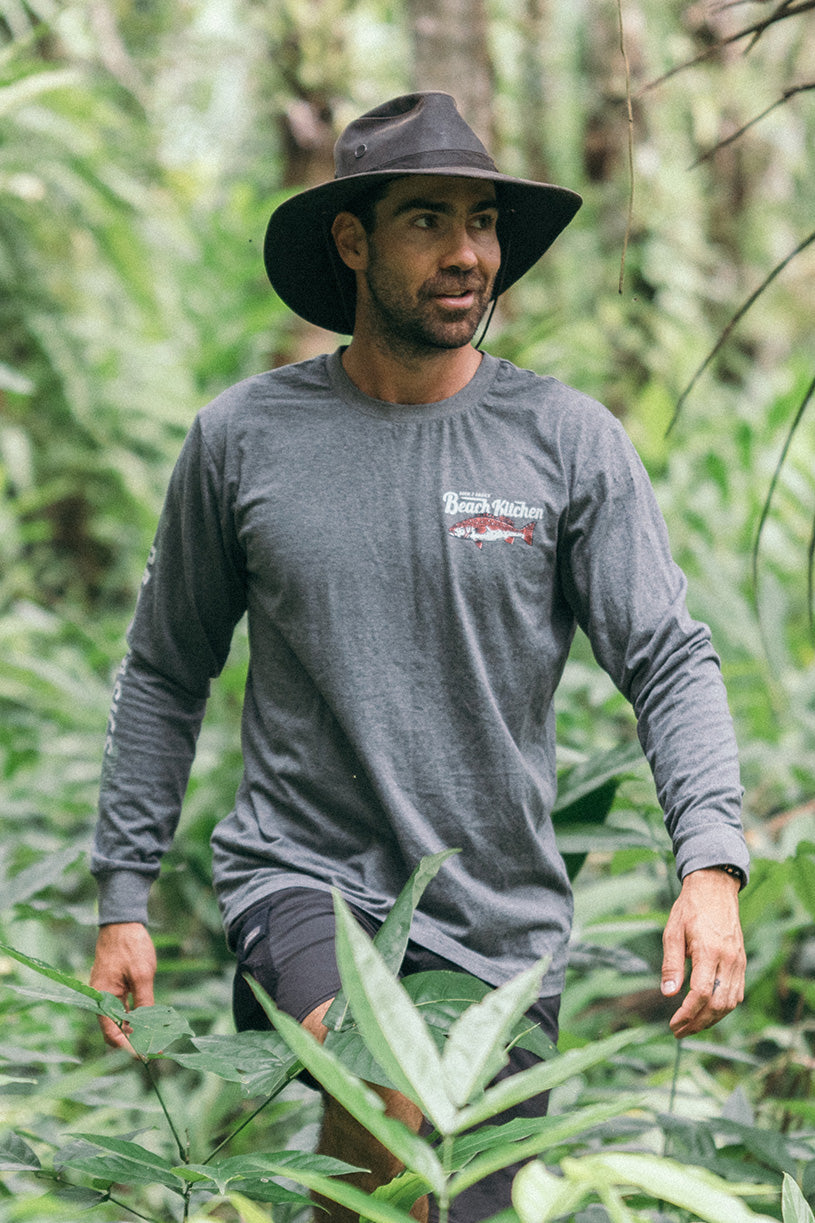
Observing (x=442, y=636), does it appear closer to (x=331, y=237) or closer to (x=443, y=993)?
(x=443, y=993)

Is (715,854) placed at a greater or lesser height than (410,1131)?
lesser

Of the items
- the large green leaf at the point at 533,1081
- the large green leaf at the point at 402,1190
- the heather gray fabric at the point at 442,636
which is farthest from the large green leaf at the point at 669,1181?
the heather gray fabric at the point at 442,636

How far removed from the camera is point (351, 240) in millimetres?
2625

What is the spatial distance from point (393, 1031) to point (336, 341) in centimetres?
616

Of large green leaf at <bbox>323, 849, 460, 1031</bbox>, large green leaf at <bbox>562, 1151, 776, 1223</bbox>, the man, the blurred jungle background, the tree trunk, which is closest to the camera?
large green leaf at <bbox>562, 1151, 776, 1223</bbox>

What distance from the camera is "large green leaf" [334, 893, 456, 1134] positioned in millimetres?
1047

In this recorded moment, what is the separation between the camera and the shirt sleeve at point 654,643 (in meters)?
2.06

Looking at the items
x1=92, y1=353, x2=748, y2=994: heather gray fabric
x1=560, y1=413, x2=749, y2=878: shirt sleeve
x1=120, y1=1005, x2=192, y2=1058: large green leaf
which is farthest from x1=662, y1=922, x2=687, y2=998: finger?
x1=120, y1=1005, x2=192, y2=1058: large green leaf

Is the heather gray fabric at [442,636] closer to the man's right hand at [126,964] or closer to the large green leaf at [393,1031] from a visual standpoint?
the man's right hand at [126,964]

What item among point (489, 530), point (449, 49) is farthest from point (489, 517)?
point (449, 49)

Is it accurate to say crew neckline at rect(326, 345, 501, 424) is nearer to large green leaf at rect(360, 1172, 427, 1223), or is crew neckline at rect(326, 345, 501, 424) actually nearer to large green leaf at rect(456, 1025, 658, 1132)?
large green leaf at rect(360, 1172, 427, 1223)

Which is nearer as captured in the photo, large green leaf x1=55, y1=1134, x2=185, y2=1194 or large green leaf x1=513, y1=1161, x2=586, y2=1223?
large green leaf x1=513, y1=1161, x2=586, y2=1223

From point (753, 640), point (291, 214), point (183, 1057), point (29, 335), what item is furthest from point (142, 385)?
point (183, 1057)

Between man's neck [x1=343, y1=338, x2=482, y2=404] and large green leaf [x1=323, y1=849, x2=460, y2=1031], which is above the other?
man's neck [x1=343, y1=338, x2=482, y2=404]
